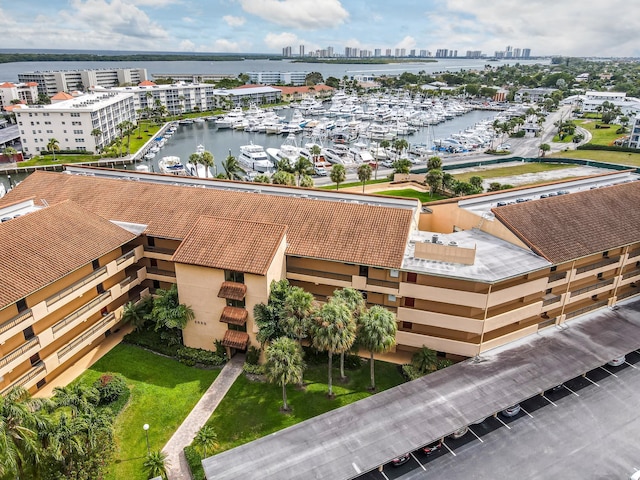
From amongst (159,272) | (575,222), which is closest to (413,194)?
(575,222)

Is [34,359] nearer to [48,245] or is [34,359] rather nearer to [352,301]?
[48,245]

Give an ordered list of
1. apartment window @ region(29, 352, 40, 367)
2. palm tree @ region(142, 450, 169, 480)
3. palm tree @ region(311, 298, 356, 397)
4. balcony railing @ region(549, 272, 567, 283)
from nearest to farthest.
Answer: palm tree @ region(142, 450, 169, 480)
palm tree @ region(311, 298, 356, 397)
apartment window @ region(29, 352, 40, 367)
balcony railing @ region(549, 272, 567, 283)

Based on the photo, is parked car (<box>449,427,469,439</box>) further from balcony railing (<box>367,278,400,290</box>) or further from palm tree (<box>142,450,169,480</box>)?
palm tree (<box>142,450,169,480</box>)

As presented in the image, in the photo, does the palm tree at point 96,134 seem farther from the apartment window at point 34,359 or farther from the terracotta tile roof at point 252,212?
the apartment window at point 34,359

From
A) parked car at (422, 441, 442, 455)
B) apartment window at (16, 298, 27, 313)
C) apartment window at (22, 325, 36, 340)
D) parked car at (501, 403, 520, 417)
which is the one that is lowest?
parked car at (422, 441, 442, 455)

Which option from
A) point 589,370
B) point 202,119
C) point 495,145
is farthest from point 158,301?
point 202,119

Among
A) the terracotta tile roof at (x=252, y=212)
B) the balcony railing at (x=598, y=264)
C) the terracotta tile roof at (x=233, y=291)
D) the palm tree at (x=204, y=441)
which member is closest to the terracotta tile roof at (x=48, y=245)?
the terracotta tile roof at (x=252, y=212)

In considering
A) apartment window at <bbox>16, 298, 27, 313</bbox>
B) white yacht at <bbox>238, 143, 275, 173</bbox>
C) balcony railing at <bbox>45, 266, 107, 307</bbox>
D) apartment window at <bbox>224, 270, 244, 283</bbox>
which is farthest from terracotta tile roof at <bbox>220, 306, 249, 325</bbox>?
white yacht at <bbox>238, 143, 275, 173</bbox>

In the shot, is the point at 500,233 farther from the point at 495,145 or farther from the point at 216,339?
the point at 495,145
